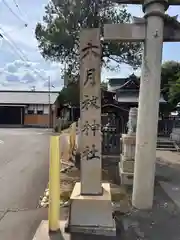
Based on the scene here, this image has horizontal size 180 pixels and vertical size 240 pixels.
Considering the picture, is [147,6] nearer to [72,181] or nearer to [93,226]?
[93,226]

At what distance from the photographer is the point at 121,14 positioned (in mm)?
15094

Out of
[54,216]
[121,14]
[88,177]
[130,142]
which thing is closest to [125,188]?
[130,142]

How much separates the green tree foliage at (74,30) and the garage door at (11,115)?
90.5 ft

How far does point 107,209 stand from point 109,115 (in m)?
16.8


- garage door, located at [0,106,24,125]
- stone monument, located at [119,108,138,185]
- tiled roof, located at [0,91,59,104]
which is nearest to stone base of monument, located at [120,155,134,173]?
stone monument, located at [119,108,138,185]

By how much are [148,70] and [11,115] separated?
38.7 metres

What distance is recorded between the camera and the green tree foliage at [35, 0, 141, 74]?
1392 centimetres

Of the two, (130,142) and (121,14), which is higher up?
(121,14)

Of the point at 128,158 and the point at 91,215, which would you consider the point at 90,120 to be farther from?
the point at 128,158

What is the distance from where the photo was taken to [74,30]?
14.5 metres

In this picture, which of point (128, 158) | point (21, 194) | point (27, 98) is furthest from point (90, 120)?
point (27, 98)

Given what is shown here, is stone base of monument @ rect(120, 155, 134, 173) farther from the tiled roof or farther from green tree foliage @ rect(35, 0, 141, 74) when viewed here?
the tiled roof

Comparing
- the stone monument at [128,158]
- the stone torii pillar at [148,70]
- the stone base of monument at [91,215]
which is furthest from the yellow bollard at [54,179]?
the stone monument at [128,158]

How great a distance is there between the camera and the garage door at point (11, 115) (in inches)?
1693
